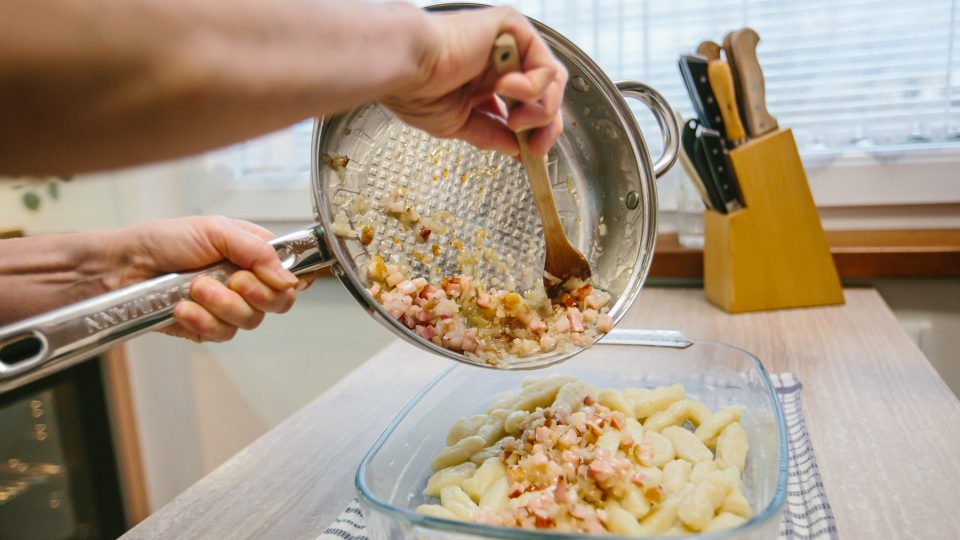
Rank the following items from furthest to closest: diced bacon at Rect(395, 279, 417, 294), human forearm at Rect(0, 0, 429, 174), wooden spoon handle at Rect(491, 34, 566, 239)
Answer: diced bacon at Rect(395, 279, 417, 294) → wooden spoon handle at Rect(491, 34, 566, 239) → human forearm at Rect(0, 0, 429, 174)

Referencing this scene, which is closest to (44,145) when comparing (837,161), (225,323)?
(225,323)

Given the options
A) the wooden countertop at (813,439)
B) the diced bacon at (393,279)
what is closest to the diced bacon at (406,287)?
the diced bacon at (393,279)

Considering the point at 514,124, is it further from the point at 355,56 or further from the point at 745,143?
the point at 745,143

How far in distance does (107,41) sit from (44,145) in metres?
0.05

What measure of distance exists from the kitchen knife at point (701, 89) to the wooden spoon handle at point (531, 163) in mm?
589

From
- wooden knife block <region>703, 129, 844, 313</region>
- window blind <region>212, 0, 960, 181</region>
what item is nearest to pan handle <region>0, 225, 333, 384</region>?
window blind <region>212, 0, 960, 181</region>

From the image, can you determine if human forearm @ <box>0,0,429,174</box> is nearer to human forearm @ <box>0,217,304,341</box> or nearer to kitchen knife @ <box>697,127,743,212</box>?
human forearm @ <box>0,217,304,341</box>

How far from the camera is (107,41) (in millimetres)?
272

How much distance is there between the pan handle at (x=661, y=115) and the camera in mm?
731

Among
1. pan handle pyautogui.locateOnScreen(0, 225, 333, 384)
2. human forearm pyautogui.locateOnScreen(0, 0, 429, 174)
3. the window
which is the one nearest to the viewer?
human forearm pyautogui.locateOnScreen(0, 0, 429, 174)

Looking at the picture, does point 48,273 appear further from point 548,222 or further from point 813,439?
point 813,439

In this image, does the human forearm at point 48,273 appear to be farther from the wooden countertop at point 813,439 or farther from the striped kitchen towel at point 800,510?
the striped kitchen towel at point 800,510

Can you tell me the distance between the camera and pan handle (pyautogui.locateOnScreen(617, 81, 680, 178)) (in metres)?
0.73

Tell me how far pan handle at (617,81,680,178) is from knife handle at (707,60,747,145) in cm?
41
